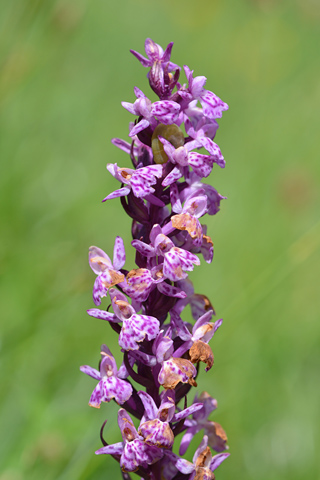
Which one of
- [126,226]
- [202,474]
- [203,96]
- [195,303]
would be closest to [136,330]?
[195,303]

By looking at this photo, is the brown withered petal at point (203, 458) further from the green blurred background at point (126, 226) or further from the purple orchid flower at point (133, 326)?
the green blurred background at point (126, 226)

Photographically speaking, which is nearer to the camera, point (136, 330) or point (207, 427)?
point (136, 330)

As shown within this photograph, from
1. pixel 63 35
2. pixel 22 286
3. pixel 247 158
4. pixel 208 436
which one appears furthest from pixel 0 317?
pixel 247 158

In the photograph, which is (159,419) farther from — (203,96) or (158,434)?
(203,96)

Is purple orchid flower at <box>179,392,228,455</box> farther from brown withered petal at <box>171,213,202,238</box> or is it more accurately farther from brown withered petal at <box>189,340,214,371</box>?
brown withered petal at <box>171,213,202,238</box>

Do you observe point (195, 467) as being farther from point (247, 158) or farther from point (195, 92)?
point (247, 158)

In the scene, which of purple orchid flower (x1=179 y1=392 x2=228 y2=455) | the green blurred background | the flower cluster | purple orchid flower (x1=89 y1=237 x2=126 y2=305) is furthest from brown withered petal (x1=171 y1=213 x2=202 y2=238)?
the green blurred background
